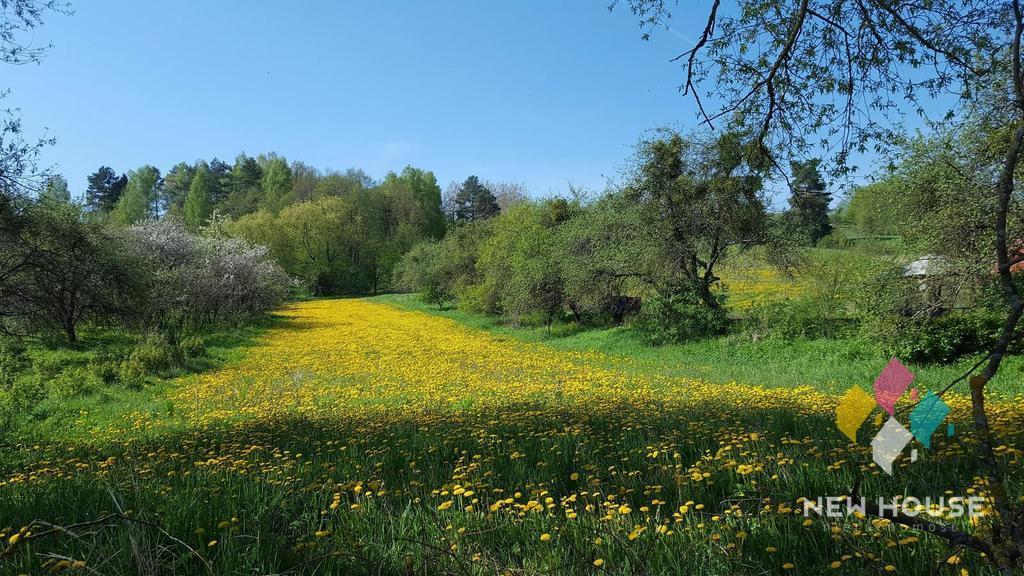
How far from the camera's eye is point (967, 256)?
35.4ft

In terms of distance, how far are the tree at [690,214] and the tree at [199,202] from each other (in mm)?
67536

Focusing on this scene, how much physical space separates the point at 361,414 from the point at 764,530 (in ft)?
21.4

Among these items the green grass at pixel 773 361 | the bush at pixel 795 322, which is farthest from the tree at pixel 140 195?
the bush at pixel 795 322

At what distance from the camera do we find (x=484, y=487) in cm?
365

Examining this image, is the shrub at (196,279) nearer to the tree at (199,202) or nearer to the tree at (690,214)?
the tree at (690,214)

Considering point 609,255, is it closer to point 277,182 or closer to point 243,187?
point 277,182

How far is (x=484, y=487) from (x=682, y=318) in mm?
15667

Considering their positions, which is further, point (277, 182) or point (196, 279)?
point (277, 182)

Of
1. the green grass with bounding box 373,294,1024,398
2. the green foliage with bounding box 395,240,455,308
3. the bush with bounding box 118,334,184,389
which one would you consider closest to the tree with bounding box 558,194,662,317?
the green grass with bounding box 373,294,1024,398

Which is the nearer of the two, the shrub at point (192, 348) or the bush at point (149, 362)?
the bush at point (149, 362)

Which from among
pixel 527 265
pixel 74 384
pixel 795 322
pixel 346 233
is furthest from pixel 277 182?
pixel 795 322

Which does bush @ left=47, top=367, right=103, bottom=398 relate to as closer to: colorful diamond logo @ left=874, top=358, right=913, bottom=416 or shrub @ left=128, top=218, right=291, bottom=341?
shrub @ left=128, top=218, right=291, bottom=341

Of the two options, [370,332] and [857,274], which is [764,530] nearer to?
[857,274]

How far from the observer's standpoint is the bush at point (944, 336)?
418 inches
